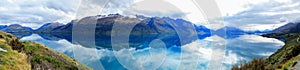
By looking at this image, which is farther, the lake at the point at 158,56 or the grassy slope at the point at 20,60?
the lake at the point at 158,56

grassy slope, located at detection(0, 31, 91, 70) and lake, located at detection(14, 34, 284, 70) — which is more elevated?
grassy slope, located at detection(0, 31, 91, 70)

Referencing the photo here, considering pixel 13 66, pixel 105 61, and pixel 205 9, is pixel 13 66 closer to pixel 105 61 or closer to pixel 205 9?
pixel 205 9

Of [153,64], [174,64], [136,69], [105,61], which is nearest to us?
[153,64]

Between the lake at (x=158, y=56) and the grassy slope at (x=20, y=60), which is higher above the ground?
the grassy slope at (x=20, y=60)

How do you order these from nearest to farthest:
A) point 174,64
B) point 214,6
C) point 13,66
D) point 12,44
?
point 214,6
point 13,66
point 12,44
point 174,64

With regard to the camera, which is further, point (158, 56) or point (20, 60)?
point (158, 56)

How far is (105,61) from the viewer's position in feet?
221

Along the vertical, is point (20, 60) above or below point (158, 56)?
above

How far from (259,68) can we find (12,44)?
67.8 feet

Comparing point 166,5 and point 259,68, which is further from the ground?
point 166,5

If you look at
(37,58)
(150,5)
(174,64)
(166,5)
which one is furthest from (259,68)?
(174,64)

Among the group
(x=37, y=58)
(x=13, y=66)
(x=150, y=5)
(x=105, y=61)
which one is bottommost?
(x=105, y=61)

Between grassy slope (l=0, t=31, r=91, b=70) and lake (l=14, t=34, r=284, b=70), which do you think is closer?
grassy slope (l=0, t=31, r=91, b=70)

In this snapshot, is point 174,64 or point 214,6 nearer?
point 214,6
